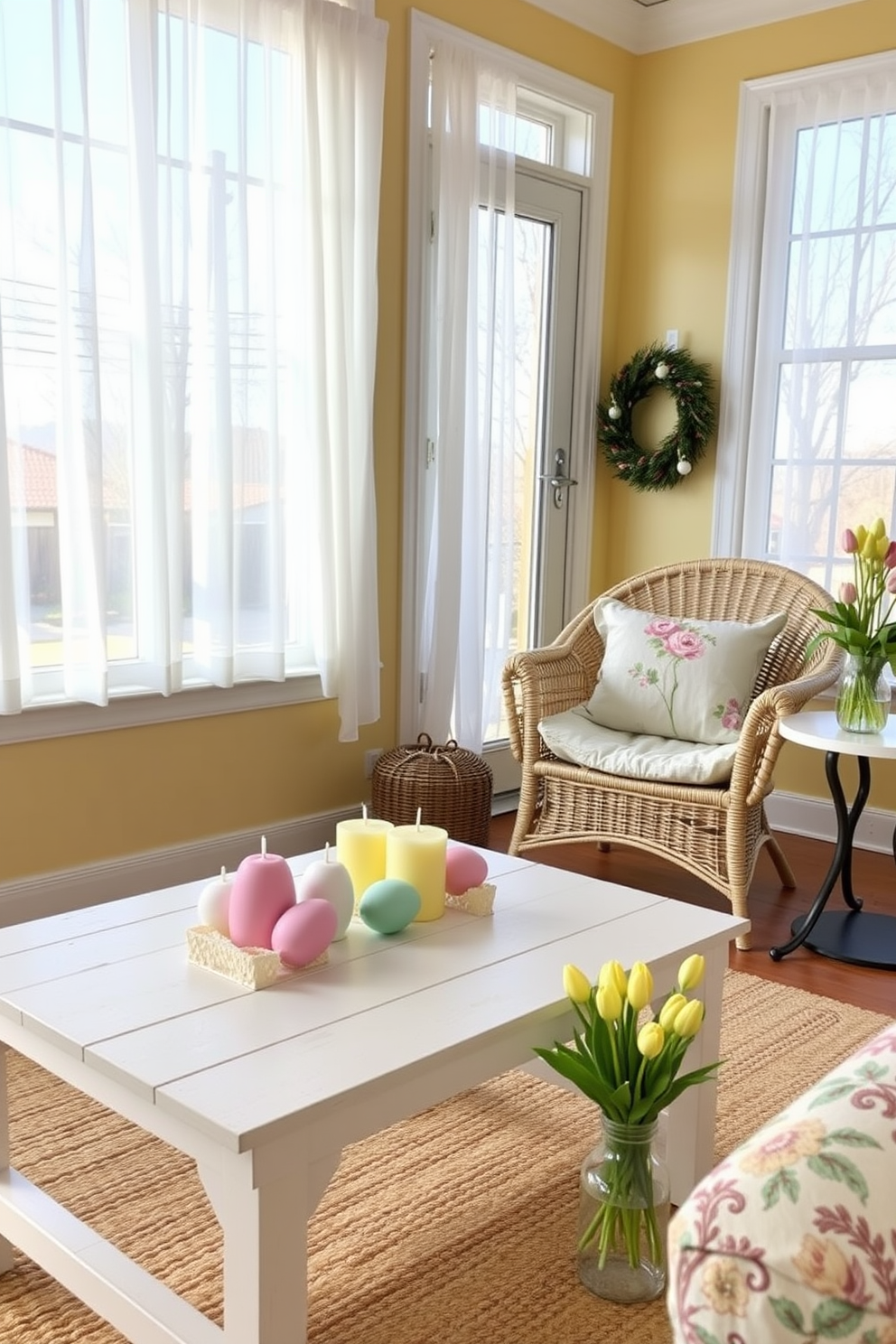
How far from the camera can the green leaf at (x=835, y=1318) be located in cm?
60

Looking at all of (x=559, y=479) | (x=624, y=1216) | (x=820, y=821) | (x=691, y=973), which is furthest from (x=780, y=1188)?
(x=559, y=479)

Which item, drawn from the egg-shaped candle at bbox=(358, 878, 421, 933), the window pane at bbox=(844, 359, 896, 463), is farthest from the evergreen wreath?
the egg-shaped candle at bbox=(358, 878, 421, 933)

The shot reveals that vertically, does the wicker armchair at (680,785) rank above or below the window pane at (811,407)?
below

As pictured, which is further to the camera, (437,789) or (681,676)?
(437,789)

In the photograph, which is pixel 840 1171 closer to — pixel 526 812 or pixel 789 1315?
pixel 789 1315

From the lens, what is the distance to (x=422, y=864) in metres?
1.80

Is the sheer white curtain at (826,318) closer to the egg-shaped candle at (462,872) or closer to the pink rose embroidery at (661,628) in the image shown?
the pink rose embroidery at (661,628)

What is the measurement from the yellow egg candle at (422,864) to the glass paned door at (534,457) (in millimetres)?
2181

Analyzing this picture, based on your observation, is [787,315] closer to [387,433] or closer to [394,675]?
[387,433]

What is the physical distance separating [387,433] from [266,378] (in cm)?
54

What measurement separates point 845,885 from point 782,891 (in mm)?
292

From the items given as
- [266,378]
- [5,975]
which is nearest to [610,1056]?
[5,975]

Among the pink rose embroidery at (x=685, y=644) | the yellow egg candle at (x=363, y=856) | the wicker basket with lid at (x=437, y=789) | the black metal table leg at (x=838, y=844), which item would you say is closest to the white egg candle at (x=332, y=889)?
the yellow egg candle at (x=363, y=856)

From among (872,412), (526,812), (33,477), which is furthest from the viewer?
(872,412)
